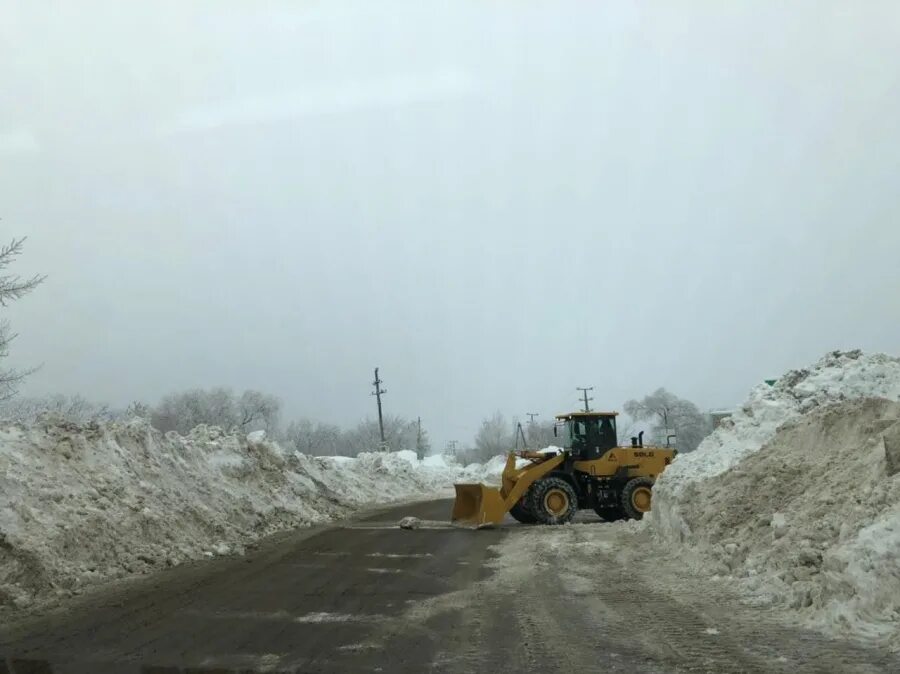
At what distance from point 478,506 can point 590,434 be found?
3698 millimetres

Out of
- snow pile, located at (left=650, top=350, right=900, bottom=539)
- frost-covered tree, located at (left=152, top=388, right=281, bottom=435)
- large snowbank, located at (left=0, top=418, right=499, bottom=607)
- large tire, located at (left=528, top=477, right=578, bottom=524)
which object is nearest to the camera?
large snowbank, located at (left=0, top=418, right=499, bottom=607)

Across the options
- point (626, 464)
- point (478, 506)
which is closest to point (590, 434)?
point (626, 464)

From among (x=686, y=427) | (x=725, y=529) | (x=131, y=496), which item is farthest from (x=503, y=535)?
(x=686, y=427)

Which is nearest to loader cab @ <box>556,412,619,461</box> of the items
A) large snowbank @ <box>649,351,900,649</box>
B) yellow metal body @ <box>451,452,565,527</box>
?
yellow metal body @ <box>451,452,565,527</box>

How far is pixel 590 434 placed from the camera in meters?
20.1

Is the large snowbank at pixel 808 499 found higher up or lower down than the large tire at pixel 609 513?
higher up

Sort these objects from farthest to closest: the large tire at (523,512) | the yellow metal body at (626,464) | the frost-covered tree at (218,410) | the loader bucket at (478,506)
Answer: the frost-covered tree at (218,410) → the yellow metal body at (626,464) → the large tire at (523,512) → the loader bucket at (478,506)

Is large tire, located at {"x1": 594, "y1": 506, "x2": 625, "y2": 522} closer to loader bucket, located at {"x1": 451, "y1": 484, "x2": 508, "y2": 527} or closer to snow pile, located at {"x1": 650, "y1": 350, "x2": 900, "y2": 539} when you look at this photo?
loader bucket, located at {"x1": 451, "y1": 484, "x2": 508, "y2": 527}

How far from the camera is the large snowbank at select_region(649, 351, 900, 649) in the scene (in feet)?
22.0

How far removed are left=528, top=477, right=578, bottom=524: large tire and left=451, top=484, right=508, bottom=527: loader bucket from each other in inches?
32.6

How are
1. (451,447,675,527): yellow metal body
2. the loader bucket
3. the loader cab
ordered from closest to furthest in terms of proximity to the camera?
the loader bucket < (451,447,675,527): yellow metal body < the loader cab

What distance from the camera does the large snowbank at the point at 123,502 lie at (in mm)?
10188

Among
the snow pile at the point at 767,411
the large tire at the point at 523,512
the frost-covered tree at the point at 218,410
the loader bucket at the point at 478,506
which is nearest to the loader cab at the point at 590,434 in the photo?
the large tire at the point at 523,512

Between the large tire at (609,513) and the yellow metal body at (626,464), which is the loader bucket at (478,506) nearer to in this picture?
the yellow metal body at (626,464)
